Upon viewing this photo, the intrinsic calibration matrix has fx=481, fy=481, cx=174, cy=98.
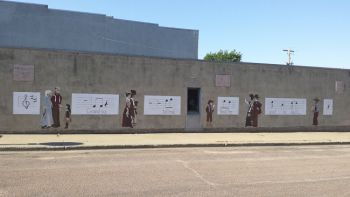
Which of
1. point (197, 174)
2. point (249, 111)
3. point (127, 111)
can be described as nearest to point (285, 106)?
point (249, 111)

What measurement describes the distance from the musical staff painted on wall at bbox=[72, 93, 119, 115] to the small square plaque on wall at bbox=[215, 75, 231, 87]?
16.8 ft

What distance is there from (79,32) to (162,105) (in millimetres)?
23325

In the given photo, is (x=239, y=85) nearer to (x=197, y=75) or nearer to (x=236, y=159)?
(x=197, y=75)

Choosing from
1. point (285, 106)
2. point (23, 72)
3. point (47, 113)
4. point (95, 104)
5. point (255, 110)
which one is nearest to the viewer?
point (23, 72)

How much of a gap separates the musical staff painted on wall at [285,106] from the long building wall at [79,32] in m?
20.0

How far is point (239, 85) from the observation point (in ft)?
78.2

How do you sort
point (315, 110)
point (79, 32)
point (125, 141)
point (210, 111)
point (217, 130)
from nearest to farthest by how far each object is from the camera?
1. point (125, 141)
2. point (210, 111)
3. point (217, 130)
4. point (315, 110)
5. point (79, 32)

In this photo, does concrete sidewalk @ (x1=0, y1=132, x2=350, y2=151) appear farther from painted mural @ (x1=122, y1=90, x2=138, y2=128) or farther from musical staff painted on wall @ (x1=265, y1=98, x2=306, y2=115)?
musical staff painted on wall @ (x1=265, y1=98, x2=306, y2=115)

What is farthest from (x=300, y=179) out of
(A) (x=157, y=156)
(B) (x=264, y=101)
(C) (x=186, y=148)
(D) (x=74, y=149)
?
(B) (x=264, y=101)

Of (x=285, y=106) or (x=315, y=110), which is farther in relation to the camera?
(x=315, y=110)

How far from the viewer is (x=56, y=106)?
798 inches

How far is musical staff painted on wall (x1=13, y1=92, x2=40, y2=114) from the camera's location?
19672mm

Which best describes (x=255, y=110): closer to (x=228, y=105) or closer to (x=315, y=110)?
(x=228, y=105)

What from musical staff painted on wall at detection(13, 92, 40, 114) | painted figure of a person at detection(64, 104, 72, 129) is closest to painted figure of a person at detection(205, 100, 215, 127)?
painted figure of a person at detection(64, 104, 72, 129)
